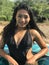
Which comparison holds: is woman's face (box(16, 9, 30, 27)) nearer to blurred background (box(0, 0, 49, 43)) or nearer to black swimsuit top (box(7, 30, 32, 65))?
black swimsuit top (box(7, 30, 32, 65))

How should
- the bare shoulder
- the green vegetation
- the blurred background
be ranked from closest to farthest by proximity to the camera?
the bare shoulder, the blurred background, the green vegetation

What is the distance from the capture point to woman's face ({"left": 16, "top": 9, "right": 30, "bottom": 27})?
2.73 metres

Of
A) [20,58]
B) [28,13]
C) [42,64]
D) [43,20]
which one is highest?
[28,13]

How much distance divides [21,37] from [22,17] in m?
0.28

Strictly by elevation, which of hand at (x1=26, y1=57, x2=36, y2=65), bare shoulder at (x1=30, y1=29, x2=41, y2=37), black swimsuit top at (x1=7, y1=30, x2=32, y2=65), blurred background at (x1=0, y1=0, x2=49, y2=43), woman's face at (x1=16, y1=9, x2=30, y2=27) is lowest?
blurred background at (x1=0, y1=0, x2=49, y2=43)

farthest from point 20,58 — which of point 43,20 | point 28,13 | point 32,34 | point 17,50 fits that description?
point 43,20

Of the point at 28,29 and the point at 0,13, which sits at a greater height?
the point at 28,29

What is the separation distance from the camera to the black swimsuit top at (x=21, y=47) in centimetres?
Answer: 282

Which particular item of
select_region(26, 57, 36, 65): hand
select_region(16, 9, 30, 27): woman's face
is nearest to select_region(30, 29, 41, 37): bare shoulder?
select_region(16, 9, 30, 27): woman's face

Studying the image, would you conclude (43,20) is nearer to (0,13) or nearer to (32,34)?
(0,13)

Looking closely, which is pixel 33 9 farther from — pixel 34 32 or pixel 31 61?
pixel 31 61

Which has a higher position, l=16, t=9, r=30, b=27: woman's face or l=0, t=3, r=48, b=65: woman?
l=16, t=9, r=30, b=27: woman's face

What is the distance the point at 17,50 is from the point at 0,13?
392 inches

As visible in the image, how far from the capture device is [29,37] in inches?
113
